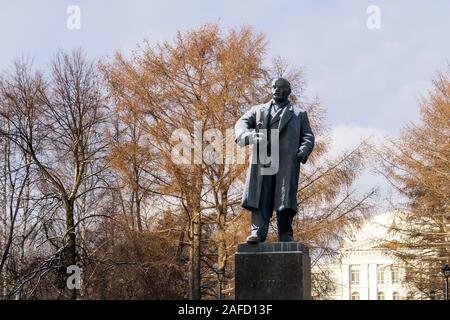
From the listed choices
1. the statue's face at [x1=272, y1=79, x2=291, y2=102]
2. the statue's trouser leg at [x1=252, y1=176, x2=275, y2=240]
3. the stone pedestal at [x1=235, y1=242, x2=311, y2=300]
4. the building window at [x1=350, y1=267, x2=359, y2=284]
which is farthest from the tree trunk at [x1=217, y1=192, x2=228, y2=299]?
the building window at [x1=350, y1=267, x2=359, y2=284]

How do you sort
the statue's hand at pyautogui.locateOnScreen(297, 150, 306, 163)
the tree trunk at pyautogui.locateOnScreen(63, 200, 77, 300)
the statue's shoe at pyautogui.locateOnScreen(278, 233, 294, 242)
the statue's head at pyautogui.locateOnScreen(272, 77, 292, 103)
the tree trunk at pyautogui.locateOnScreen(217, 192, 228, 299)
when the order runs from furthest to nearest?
the tree trunk at pyautogui.locateOnScreen(63, 200, 77, 300), the tree trunk at pyautogui.locateOnScreen(217, 192, 228, 299), the statue's head at pyautogui.locateOnScreen(272, 77, 292, 103), the statue's hand at pyautogui.locateOnScreen(297, 150, 306, 163), the statue's shoe at pyautogui.locateOnScreen(278, 233, 294, 242)

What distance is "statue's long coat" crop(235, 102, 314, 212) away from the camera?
10.3 meters

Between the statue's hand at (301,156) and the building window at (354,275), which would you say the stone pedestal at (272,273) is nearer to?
the statue's hand at (301,156)

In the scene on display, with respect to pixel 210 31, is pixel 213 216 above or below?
below

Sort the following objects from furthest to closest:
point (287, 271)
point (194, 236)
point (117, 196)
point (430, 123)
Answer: point (117, 196)
point (430, 123)
point (194, 236)
point (287, 271)

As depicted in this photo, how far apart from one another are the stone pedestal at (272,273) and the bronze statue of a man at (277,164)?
0.39m

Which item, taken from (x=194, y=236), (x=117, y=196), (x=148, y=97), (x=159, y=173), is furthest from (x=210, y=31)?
(x=117, y=196)

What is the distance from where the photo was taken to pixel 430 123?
2853cm

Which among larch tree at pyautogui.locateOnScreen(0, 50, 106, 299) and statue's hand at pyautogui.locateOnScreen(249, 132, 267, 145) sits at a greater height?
larch tree at pyautogui.locateOnScreen(0, 50, 106, 299)

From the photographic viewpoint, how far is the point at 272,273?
977 centimetres

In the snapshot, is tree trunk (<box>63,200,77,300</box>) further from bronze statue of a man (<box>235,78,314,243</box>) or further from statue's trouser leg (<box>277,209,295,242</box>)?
statue's trouser leg (<box>277,209,295,242</box>)

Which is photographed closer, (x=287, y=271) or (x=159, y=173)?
(x=287, y=271)
